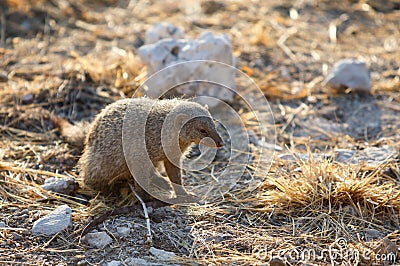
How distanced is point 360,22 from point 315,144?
3339mm

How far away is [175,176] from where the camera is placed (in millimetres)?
3389

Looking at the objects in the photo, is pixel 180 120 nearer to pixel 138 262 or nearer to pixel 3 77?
pixel 138 262

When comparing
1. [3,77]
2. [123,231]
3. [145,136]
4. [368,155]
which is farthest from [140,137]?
[3,77]

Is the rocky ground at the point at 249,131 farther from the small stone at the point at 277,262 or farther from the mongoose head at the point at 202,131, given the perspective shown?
the mongoose head at the point at 202,131

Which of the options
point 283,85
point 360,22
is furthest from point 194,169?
point 360,22

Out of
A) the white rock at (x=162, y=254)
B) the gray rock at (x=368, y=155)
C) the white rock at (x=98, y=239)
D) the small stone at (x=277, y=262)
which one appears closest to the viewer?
the small stone at (x=277, y=262)

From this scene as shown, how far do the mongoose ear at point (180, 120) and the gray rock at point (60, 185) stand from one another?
811 millimetres

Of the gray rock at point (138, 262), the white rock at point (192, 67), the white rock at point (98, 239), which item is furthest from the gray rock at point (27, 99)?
the gray rock at point (138, 262)

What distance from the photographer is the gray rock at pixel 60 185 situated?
3.39 metres

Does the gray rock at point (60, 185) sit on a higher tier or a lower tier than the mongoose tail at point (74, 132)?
lower

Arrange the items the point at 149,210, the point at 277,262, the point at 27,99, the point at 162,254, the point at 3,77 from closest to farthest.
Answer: the point at 277,262
the point at 162,254
the point at 149,210
the point at 27,99
the point at 3,77

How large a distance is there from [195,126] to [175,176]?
0.37 meters

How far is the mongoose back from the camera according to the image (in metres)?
3.25

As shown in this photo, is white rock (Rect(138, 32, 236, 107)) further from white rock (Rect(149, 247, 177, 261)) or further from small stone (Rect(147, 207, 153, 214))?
white rock (Rect(149, 247, 177, 261))
